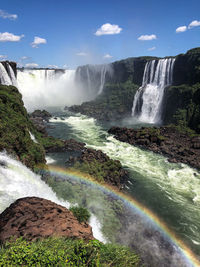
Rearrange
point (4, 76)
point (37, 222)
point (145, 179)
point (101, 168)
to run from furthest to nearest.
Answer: point (4, 76), point (101, 168), point (145, 179), point (37, 222)

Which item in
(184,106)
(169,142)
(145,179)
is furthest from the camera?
(184,106)

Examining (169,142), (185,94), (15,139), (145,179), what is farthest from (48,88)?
(145,179)

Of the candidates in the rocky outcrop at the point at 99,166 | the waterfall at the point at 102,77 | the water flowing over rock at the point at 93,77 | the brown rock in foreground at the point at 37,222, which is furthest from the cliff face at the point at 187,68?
the brown rock in foreground at the point at 37,222

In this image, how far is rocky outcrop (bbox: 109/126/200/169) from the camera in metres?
22.2

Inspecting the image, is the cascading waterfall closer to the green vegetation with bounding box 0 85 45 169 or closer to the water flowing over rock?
the green vegetation with bounding box 0 85 45 169

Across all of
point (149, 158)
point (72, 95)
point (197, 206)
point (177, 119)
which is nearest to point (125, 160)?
point (149, 158)

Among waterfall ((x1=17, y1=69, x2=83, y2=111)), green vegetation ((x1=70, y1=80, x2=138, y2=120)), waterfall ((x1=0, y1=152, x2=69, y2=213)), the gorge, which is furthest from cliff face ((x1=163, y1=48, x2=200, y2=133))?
waterfall ((x1=17, y1=69, x2=83, y2=111))

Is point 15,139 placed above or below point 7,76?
below

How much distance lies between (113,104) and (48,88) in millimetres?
29998

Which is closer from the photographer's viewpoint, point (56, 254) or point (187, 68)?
point (56, 254)

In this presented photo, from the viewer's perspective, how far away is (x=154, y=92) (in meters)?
43.1

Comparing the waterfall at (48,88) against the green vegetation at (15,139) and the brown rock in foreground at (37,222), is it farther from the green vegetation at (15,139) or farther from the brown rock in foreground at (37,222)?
the brown rock in foreground at (37,222)

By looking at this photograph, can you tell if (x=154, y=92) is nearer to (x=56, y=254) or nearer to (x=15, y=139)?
(x=15, y=139)

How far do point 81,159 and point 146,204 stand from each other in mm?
7611
